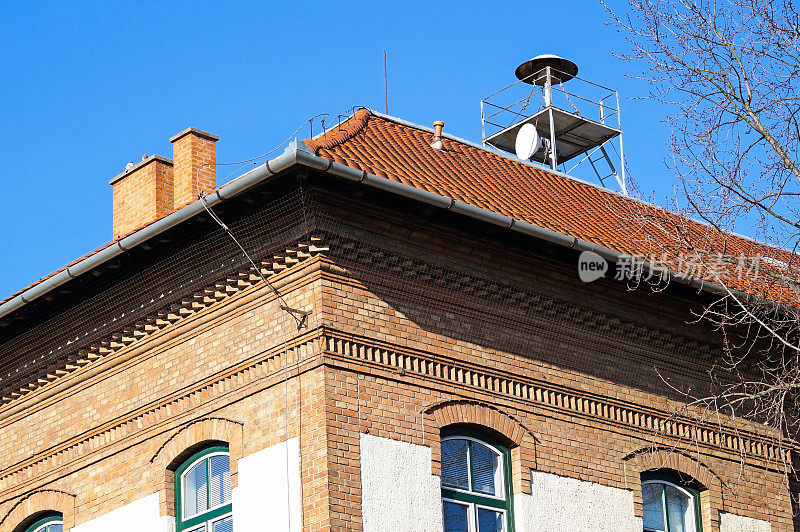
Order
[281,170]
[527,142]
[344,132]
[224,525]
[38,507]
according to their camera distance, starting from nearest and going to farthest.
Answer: [281,170] → [224,525] → [38,507] → [344,132] → [527,142]

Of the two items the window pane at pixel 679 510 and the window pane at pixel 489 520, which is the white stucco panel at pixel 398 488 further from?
the window pane at pixel 679 510

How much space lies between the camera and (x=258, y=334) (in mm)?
14539

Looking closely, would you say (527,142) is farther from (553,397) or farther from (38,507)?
(38,507)

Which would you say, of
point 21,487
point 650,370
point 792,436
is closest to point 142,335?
point 21,487

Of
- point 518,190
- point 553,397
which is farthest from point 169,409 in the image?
point 518,190

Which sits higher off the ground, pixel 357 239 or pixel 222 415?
pixel 357 239

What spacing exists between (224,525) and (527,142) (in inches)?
363

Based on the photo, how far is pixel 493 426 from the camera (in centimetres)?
1488

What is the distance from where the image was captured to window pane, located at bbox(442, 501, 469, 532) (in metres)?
14.4

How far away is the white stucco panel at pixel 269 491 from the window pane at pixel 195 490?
770 mm

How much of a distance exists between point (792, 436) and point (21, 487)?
32.0 ft

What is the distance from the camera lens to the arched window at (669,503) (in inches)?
641

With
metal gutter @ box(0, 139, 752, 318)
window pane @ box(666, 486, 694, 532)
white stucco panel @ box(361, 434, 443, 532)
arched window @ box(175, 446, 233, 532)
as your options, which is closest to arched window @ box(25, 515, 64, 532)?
arched window @ box(175, 446, 233, 532)

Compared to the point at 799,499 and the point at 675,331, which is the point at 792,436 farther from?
the point at 675,331
